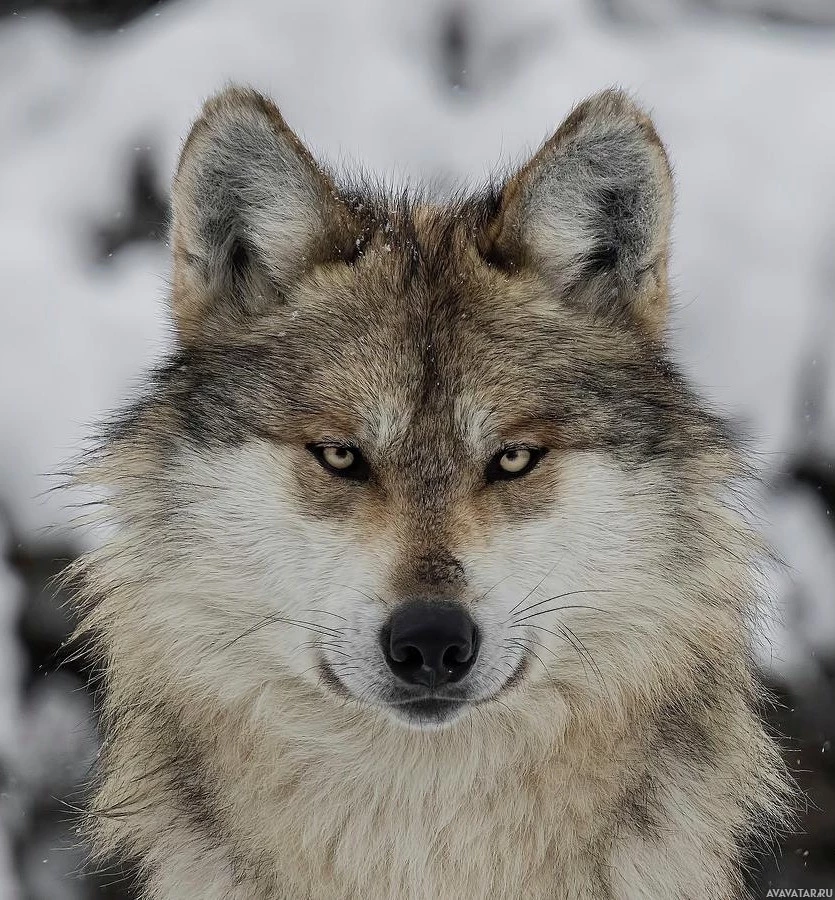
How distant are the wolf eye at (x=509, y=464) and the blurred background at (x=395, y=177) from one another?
7.49ft

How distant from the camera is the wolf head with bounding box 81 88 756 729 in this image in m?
2.53

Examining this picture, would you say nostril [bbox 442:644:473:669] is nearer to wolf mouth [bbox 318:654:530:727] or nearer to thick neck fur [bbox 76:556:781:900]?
wolf mouth [bbox 318:654:530:727]

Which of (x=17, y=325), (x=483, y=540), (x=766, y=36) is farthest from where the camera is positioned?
(x=766, y=36)

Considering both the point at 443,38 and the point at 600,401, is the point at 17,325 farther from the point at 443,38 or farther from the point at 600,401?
the point at 600,401

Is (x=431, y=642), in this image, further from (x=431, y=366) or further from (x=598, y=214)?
(x=598, y=214)

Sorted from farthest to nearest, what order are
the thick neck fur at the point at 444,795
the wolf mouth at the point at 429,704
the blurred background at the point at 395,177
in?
the blurred background at the point at 395,177, the thick neck fur at the point at 444,795, the wolf mouth at the point at 429,704

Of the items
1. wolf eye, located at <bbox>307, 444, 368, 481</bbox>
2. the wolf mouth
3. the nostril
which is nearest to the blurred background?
wolf eye, located at <bbox>307, 444, 368, 481</bbox>

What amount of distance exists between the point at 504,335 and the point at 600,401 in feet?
0.94

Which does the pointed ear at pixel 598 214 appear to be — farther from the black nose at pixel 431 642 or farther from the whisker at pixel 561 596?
the black nose at pixel 431 642

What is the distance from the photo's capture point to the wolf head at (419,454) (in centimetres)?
253

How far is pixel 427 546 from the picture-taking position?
249 cm

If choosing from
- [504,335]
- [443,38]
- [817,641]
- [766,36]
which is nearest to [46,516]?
[504,335]

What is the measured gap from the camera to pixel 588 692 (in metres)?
2.77

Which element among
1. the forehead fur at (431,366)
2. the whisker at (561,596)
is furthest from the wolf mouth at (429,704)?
the forehead fur at (431,366)
